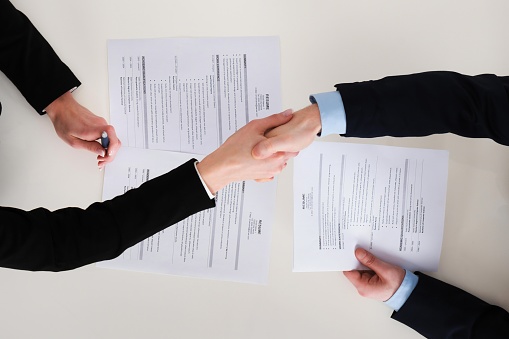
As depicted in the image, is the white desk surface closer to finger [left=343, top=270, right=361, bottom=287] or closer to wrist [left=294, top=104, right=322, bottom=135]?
finger [left=343, top=270, right=361, bottom=287]

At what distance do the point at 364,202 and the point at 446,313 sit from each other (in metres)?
0.30

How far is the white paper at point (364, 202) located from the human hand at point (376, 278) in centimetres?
2

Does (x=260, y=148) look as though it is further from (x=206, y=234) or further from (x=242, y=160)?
(x=206, y=234)

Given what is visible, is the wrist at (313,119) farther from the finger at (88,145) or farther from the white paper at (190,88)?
the finger at (88,145)

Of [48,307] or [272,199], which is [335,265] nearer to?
[272,199]

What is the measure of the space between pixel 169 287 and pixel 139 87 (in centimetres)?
44

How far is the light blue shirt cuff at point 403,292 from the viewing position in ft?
3.29

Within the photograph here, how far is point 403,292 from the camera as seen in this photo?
1004mm

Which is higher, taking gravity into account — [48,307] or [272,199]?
[272,199]

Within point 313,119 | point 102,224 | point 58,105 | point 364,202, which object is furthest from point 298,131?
point 58,105

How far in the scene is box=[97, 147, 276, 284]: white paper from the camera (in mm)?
1000

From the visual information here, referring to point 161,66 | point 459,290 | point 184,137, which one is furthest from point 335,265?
point 161,66

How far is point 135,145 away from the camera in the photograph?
3.29ft

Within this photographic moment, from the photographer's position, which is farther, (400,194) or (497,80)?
(400,194)
